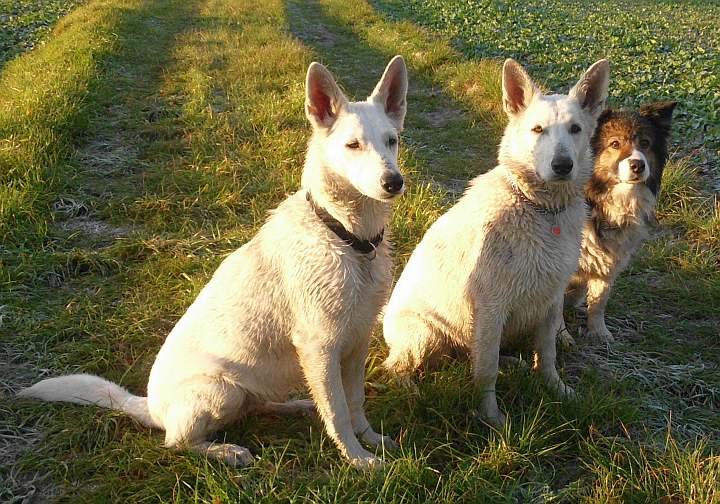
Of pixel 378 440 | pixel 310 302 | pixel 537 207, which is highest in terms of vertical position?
pixel 537 207

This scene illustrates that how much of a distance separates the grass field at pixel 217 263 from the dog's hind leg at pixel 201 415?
8 centimetres

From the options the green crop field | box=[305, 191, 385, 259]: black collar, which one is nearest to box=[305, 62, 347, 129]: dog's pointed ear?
box=[305, 191, 385, 259]: black collar

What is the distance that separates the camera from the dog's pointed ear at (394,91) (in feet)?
9.37

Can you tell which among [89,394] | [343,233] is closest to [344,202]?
[343,233]

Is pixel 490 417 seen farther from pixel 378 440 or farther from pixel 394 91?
pixel 394 91

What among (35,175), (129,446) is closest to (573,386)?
(129,446)

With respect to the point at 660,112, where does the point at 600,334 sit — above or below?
below

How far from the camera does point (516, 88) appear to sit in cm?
329

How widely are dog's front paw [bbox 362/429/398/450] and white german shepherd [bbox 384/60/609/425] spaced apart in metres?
0.52

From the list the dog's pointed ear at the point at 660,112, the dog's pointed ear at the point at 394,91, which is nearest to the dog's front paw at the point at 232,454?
the dog's pointed ear at the point at 394,91

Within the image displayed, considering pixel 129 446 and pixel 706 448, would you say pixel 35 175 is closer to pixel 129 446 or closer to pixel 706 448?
pixel 129 446

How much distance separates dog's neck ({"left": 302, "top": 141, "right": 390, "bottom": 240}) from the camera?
2730mm

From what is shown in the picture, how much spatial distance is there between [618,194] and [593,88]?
0.95 meters

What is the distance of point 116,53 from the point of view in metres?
11.5
